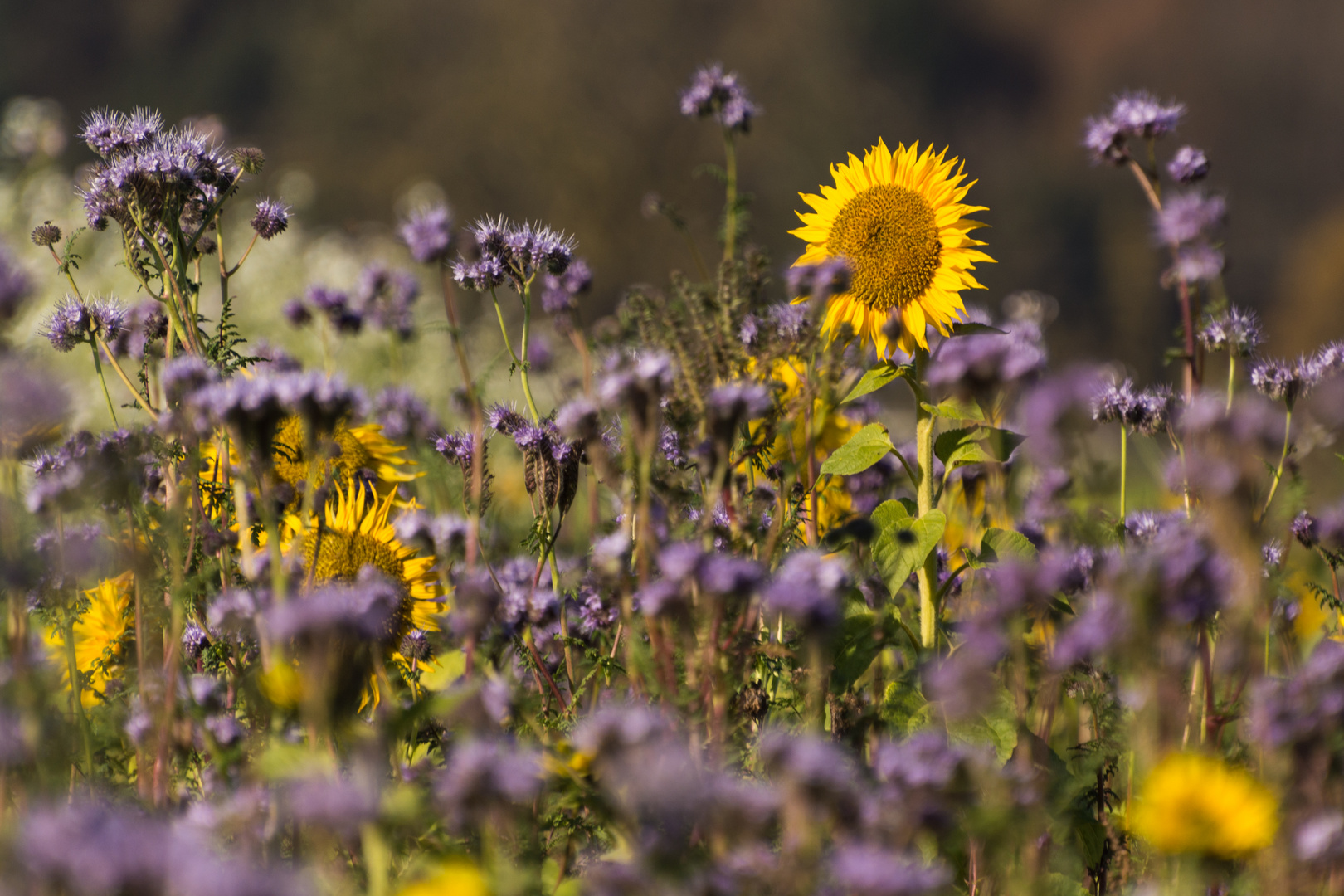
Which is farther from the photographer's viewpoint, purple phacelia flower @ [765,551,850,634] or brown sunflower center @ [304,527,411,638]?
brown sunflower center @ [304,527,411,638]

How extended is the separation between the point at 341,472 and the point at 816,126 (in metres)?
11.3

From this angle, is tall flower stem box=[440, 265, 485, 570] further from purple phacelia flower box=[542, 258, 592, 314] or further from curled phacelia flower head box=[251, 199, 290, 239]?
purple phacelia flower box=[542, 258, 592, 314]

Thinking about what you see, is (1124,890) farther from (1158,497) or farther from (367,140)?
(367,140)

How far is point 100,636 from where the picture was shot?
3.12 meters

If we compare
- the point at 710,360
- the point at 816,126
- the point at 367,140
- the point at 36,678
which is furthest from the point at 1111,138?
the point at 367,140

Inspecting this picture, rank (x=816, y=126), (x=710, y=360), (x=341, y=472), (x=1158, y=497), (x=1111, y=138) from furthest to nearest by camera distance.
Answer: (x=816, y=126), (x=1158, y=497), (x=341, y=472), (x=1111, y=138), (x=710, y=360)

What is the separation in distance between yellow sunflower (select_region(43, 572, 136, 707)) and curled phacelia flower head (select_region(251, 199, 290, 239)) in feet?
3.34

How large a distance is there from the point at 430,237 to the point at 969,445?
1446mm

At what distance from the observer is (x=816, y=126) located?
13.4 m

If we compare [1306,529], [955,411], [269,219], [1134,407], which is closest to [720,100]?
[269,219]

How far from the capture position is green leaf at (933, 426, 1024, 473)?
2609 mm

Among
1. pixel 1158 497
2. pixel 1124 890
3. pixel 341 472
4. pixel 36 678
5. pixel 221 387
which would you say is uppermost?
pixel 1158 497

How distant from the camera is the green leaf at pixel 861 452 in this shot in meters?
2.61

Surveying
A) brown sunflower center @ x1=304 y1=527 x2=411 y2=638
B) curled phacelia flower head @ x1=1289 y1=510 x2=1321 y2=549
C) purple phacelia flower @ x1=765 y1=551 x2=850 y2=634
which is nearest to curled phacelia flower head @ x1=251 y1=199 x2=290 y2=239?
brown sunflower center @ x1=304 y1=527 x2=411 y2=638
